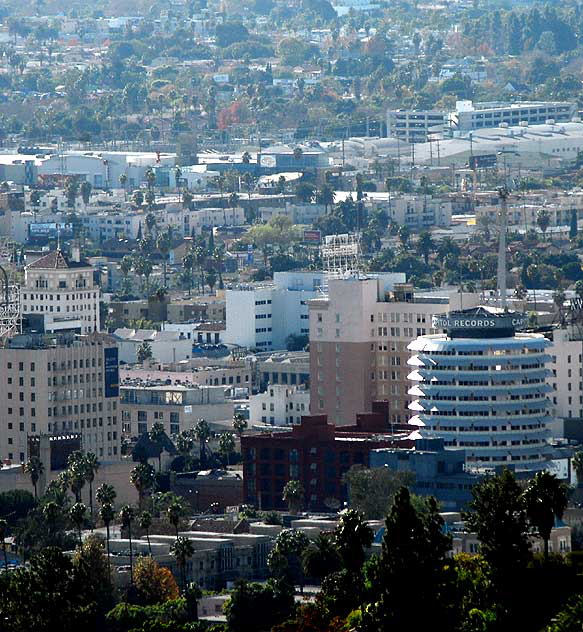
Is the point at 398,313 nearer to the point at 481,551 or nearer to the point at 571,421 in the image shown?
the point at 571,421

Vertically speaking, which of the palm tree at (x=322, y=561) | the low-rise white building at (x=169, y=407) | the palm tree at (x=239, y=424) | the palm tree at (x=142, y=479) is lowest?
the palm tree at (x=322, y=561)

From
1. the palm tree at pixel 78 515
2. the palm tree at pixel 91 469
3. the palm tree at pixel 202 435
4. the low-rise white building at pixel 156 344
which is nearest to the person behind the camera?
the palm tree at pixel 78 515

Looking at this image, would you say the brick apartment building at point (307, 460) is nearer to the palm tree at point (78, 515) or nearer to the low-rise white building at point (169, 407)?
the palm tree at point (78, 515)

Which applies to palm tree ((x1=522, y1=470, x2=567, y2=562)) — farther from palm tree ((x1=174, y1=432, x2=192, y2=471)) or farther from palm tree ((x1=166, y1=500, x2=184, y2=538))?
palm tree ((x1=174, y1=432, x2=192, y2=471))

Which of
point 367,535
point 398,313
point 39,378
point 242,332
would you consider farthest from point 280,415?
point 367,535

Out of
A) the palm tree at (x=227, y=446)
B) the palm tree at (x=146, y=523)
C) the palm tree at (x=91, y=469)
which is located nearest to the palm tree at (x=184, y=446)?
the palm tree at (x=227, y=446)
